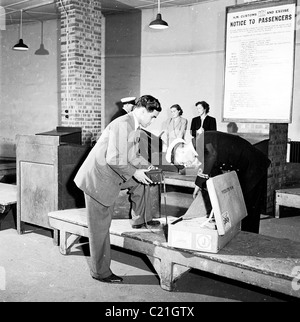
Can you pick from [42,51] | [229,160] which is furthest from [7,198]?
[42,51]

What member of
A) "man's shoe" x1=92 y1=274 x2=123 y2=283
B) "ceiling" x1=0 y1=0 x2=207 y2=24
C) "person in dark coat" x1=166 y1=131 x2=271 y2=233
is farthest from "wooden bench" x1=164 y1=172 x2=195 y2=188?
"ceiling" x1=0 y1=0 x2=207 y2=24

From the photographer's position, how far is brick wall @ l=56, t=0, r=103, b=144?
822 centimetres

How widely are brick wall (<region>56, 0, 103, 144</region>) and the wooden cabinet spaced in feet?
11.7

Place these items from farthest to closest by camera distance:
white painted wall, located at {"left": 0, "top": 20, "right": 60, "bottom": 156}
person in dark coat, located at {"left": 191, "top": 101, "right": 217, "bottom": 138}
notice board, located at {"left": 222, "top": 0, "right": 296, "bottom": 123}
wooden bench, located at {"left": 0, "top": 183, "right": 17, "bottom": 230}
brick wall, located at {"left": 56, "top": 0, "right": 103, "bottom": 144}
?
1. white painted wall, located at {"left": 0, "top": 20, "right": 60, "bottom": 156}
2. brick wall, located at {"left": 56, "top": 0, "right": 103, "bottom": 144}
3. person in dark coat, located at {"left": 191, "top": 101, "right": 217, "bottom": 138}
4. wooden bench, located at {"left": 0, "top": 183, "right": 17, "bottom": 230}
5. notice board, located at {"left": 222, "top": 0, "right": 296, "bottom": 123}

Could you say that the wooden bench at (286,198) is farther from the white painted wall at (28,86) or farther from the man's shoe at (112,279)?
the white painted wall at (28,86)

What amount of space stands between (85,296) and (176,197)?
3.22m

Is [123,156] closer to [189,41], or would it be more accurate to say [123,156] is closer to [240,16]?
[240,16]

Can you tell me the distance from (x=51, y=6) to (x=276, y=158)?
7.71 meters

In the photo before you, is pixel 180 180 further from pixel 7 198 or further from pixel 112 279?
pixel 112 279

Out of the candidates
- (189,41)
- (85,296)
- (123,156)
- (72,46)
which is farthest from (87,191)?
(189,41)

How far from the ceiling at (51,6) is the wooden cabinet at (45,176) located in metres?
6.47

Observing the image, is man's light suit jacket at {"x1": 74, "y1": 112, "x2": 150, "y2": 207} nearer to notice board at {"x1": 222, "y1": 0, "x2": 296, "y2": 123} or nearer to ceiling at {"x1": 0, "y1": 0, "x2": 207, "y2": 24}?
notice board at {"x1": 222, "y1": 0, "x2": 296, "y2": 123}

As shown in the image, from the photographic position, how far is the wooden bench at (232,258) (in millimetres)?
2711

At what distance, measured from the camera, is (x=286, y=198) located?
5.52 meters
